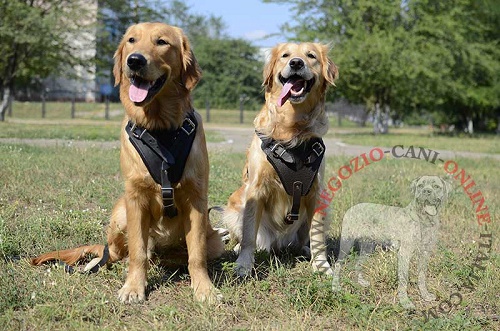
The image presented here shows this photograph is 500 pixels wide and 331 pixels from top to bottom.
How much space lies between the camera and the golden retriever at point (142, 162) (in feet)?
10.5

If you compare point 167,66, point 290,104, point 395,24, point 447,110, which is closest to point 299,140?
point 290,104

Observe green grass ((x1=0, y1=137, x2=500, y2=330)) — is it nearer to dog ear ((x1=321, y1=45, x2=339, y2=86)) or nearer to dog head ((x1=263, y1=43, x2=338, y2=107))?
dog head ((x1=263, y1=43, x2=338, y2=107))

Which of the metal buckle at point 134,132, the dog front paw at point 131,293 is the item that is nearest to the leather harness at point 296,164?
the metal buckle at point 134,132

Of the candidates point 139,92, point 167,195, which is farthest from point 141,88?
point 167,195

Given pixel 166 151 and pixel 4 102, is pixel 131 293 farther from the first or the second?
pixel 4 102

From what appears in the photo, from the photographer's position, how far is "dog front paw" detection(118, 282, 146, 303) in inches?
122

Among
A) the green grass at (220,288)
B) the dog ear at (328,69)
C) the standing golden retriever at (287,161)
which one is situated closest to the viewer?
the green grass at (220,288)

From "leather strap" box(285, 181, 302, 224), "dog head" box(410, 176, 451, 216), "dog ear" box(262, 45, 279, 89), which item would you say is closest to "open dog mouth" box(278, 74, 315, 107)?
"dog ear" box(262, 45, 279, 89)

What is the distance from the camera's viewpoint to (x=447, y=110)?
34500mm

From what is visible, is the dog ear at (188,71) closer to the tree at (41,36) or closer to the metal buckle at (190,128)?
the metal buckle at (190,128)

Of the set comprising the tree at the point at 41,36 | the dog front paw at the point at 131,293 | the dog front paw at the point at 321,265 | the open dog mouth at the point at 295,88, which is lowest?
the dog front paw at the point at 131,293

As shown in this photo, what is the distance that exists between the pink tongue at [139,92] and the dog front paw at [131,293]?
3.71 ft

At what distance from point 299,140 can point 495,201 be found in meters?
3.33

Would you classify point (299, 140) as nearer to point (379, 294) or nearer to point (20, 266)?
point (379, 294)
